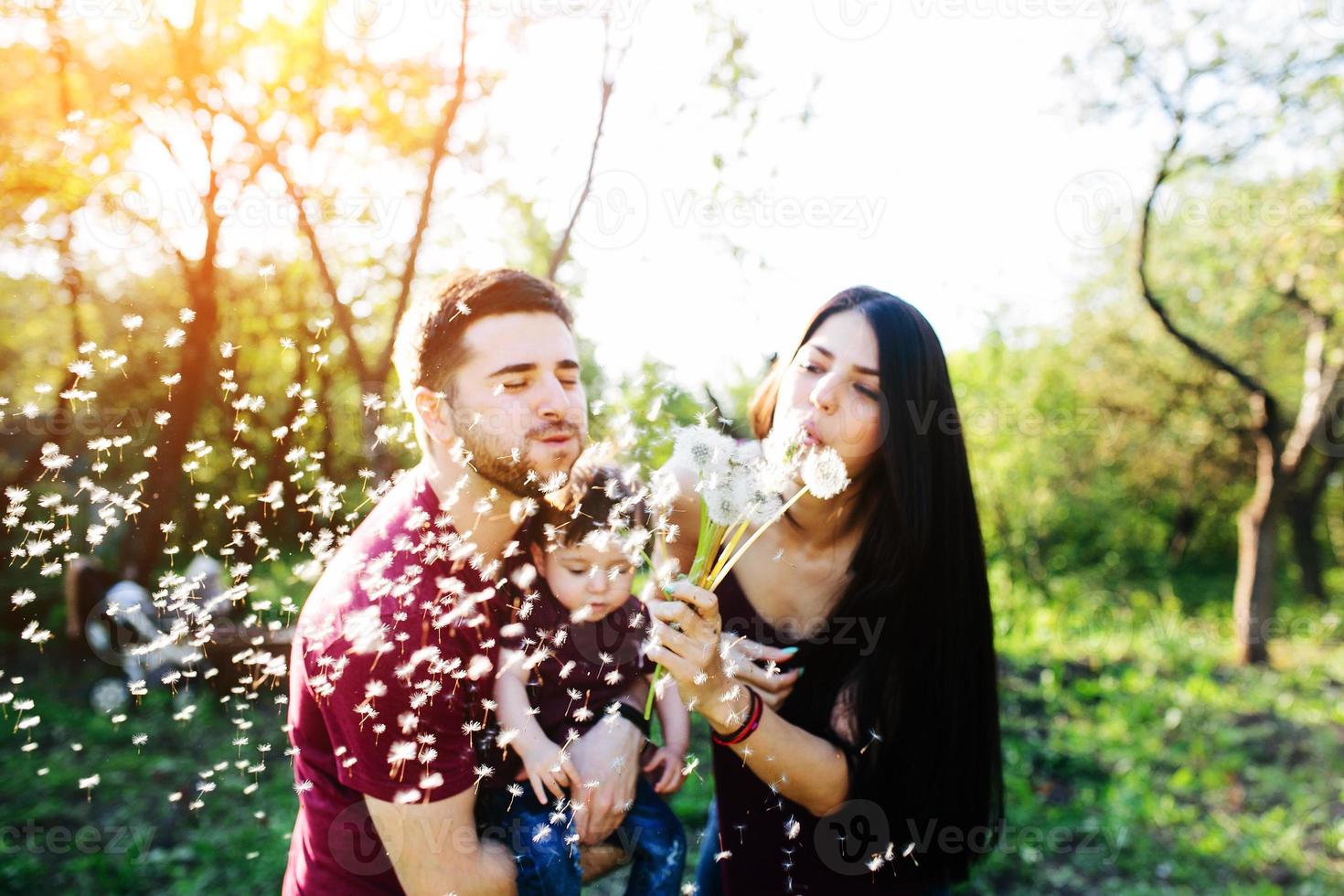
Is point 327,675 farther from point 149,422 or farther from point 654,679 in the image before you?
point 149,422

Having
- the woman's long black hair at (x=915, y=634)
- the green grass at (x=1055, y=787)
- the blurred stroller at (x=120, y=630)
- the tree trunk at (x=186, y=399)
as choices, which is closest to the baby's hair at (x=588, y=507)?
the woman's long black hair at (x=915, y=634)

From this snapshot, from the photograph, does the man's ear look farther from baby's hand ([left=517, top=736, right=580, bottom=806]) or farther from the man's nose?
baby's hand ([left=517, top=736, right=580, bottom=806])

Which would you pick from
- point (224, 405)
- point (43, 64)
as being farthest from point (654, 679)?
point (224, 405)

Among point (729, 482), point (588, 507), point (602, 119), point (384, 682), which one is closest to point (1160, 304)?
point (602, 119)

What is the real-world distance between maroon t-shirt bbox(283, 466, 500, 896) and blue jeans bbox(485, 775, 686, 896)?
0.94 ft

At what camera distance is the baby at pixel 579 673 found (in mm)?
2287

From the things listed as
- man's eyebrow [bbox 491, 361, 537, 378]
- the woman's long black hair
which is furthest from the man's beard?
the woman's long black hair

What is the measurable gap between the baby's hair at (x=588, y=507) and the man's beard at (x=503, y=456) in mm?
208

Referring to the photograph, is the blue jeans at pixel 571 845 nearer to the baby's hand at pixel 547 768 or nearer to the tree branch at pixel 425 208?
the baby's hand at pixel 547 768

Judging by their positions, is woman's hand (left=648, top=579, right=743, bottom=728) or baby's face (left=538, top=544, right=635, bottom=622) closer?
woman's hand (left=648, top=579, right=743, bottom=728)

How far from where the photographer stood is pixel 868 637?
263cm

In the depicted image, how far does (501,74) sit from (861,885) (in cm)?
425

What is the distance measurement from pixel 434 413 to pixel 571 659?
833 millimetres

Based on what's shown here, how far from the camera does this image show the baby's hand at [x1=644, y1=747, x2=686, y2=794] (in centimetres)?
257
